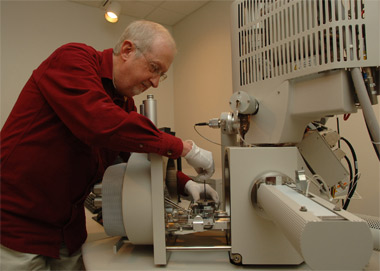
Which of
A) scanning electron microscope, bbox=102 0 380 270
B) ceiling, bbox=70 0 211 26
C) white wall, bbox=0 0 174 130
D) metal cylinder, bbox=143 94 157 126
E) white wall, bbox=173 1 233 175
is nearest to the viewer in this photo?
scanning electron microscope, bbox=102 0 380 270

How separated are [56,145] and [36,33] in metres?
2.44

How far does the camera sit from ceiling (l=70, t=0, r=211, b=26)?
2.91 metres

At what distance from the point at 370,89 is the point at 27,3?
312 cm

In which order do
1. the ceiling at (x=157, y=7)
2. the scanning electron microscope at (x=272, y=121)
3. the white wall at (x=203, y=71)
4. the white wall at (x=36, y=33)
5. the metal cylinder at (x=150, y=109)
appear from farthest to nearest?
the ceiling at (x=157, y=7)
the white wall at (x=203, y=71)
the white wall at (x=36, y=33)
the metal cylinder at (x=150, y=109)
the scanning electron microscope at (x=272, y=121)

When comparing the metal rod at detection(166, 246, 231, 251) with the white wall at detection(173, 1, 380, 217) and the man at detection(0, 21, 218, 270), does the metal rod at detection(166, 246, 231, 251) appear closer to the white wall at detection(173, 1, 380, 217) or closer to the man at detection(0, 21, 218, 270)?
the man at detection(0, 21, 218, 270)

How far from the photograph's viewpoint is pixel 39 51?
107 inches

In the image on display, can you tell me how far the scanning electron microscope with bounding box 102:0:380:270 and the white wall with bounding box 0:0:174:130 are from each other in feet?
8.08

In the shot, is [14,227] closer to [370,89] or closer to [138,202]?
[138,202]

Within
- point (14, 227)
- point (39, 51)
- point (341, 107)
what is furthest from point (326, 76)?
point (39, 51)

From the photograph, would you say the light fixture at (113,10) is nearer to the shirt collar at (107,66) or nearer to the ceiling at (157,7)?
the ceiling at (157,7)

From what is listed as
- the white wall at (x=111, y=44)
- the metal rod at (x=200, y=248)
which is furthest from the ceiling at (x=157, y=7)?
the metal rod at (x=200, y=248)

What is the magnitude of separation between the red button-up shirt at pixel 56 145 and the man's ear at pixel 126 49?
Result: 97mm

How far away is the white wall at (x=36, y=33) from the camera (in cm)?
256

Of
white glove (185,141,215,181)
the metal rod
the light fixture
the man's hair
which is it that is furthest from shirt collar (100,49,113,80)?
the light fixture
